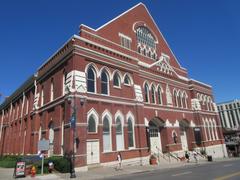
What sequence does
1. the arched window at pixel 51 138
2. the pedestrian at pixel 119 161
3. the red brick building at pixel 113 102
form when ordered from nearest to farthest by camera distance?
the pedestrian at pixel 119 161 → the red brick building at pixel 113 102 → the arched window at pixel 51 138

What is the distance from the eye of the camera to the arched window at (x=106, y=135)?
66.4 ft

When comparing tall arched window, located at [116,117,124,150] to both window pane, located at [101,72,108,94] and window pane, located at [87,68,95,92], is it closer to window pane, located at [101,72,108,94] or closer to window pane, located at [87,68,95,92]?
window pane, located at [101,72,108,94]

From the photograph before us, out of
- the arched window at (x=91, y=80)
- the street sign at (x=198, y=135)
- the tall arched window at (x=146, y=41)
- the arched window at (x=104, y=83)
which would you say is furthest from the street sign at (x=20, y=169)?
the street sign at (x=198, y=135)

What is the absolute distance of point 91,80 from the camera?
21.0 metres

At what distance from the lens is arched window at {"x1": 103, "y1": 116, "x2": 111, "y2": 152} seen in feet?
66.4

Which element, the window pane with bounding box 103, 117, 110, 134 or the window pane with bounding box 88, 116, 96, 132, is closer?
the window pane with bounding box 88, 116, 96, 132

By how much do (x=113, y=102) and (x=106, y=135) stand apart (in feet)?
11.8

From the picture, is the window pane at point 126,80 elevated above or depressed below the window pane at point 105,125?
above

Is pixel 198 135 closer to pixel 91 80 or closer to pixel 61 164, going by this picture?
pixel 91 80

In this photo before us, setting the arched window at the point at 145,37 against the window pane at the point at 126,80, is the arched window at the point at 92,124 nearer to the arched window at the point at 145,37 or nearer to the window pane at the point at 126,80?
the window pane at the point at 126,80

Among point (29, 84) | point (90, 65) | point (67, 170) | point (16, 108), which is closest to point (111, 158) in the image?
point (67, 170)

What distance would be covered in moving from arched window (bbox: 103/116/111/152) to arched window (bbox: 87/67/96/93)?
129 inches

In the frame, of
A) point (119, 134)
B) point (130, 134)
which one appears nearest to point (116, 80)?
point (119, 134)

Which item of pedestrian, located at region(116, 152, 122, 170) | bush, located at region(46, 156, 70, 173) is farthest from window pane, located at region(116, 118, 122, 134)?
bush, located at region(46, 156, 70, 173)
